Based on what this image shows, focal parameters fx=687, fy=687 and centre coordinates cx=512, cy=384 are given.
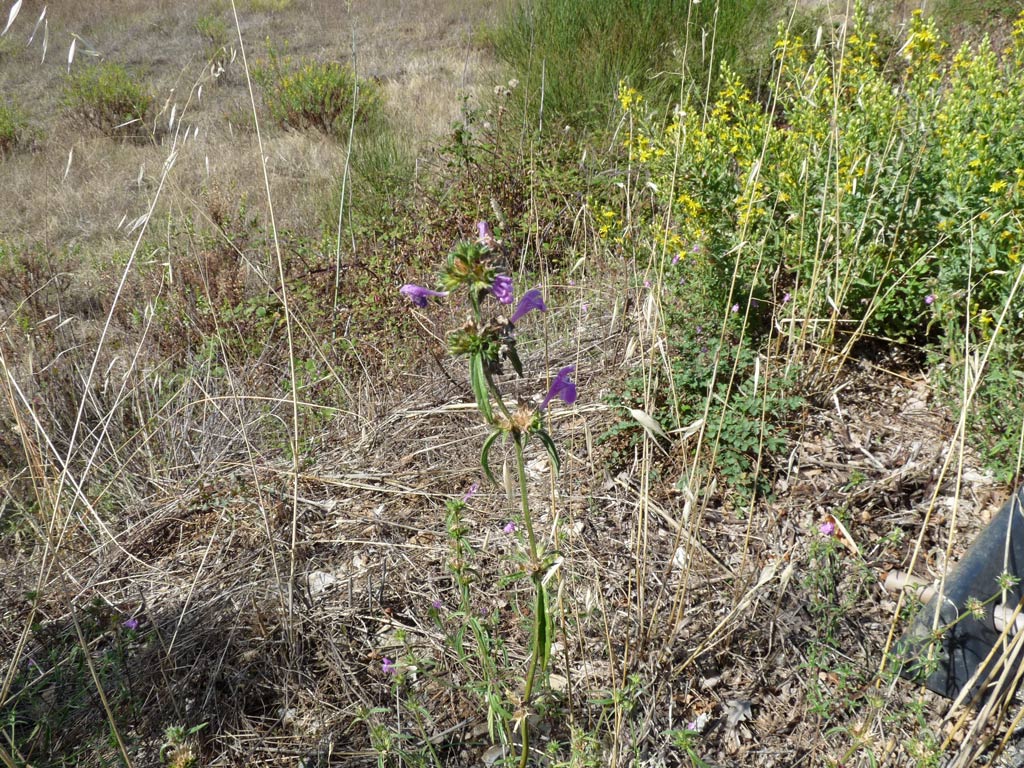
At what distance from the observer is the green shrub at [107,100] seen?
26.8ft

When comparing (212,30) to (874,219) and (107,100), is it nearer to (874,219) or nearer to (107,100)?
(107,100)

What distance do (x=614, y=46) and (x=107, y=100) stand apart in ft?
21.1

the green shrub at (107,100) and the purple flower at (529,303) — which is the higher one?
the green shrub at (107,100)

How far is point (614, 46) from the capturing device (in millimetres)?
5105

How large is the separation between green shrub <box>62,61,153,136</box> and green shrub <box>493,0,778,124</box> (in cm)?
532

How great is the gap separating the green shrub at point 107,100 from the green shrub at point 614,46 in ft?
17.4

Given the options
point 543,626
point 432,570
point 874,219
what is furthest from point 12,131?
point 543,626

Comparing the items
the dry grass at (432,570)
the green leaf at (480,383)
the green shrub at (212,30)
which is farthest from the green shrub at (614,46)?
the green shrub at (212,30)

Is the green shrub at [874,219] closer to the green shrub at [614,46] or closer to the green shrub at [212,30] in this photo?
the green shrub at [614,46]

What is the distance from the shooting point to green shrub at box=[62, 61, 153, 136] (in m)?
8.16

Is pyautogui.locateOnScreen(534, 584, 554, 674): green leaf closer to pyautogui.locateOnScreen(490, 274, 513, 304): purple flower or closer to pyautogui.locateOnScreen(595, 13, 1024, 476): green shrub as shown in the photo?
pyautogui.locateOnScreen(490, 274, 513, 304): purple flower

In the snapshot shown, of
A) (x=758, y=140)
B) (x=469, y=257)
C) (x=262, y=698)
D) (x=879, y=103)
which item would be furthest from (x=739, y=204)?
(x=262, y=698)

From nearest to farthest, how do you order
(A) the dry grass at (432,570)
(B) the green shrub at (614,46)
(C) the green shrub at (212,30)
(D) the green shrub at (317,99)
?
(A) the dry grass at (432,570) < (B) the green shrub at (614,46) < (D) the green shrub at (317,99) < (C) the green shrub at (212,30)

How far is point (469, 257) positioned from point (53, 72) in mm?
12617
